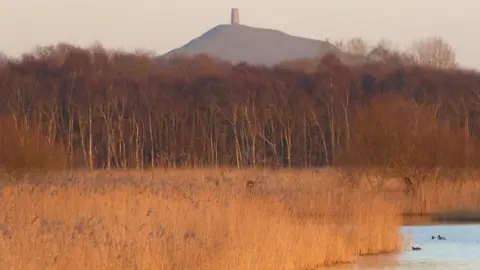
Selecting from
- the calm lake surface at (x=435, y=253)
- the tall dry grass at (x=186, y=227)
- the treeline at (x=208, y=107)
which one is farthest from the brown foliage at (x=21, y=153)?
the treeline at (x=208, y=107)

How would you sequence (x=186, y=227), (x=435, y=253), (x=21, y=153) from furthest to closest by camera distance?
(x=21, y=153) < (x=435, y=253) < (x=186, y=227)

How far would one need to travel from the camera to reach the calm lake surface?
1505 centimetres

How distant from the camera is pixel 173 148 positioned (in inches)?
2031

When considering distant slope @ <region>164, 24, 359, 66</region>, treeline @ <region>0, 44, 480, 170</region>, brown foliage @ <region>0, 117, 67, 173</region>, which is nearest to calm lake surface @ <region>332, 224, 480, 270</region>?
brown foliage @ <region>0, 117, 67, 173</region>

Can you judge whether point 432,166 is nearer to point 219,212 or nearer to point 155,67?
point 219,212

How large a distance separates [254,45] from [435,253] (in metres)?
97.3

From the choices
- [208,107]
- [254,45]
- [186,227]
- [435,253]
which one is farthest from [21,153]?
[254,45]

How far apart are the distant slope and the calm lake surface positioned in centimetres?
7893

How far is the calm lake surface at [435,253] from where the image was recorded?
15.0 meters

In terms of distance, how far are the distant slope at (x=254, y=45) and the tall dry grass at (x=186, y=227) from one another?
81268 millimetres

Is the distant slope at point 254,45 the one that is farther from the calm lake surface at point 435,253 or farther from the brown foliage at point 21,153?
the calm lake surface at point 435,253

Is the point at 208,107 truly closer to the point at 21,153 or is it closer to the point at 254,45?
the point at 21,153

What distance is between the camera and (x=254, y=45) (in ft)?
371

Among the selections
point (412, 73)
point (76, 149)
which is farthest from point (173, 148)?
point (412, 73)
